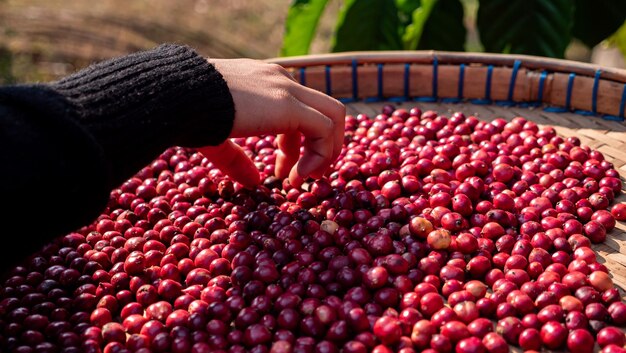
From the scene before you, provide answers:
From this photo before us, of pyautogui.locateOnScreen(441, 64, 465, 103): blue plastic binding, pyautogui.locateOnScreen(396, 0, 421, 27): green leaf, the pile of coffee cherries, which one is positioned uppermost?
pyautogui.locateOnScreen(396, 0, 421, 27): green leaf

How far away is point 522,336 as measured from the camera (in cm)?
156

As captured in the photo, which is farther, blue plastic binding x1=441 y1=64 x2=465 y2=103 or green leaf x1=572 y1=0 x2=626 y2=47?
green leaf x1=572 y1=0 x2=626 y2=47

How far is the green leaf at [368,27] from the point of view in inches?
122

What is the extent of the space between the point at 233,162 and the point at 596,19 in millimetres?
1916

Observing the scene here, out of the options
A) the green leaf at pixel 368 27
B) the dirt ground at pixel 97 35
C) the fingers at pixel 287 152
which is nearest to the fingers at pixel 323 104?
the fingers at pixel 287 152

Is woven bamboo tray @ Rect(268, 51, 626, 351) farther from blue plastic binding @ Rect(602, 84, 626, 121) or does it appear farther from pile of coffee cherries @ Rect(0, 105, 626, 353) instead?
pile of coffee cherries @ Rect(0, 105, 626, 353)

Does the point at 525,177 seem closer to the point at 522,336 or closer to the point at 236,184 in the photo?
the point at 522,336

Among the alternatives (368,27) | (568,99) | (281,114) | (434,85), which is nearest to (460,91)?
(434,85)

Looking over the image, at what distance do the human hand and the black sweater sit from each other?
0.06 metres

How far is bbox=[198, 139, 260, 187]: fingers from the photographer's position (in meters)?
2.09

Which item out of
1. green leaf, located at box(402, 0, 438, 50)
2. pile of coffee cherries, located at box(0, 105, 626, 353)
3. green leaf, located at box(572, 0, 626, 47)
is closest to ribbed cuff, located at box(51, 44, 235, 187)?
pile of coffee cherries, located at box(0, 105, 626, 353)

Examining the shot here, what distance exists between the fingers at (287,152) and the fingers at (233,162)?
0.08 m

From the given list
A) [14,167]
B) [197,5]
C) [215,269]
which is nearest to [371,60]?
[215,269]

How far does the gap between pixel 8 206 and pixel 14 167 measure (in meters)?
0.08
